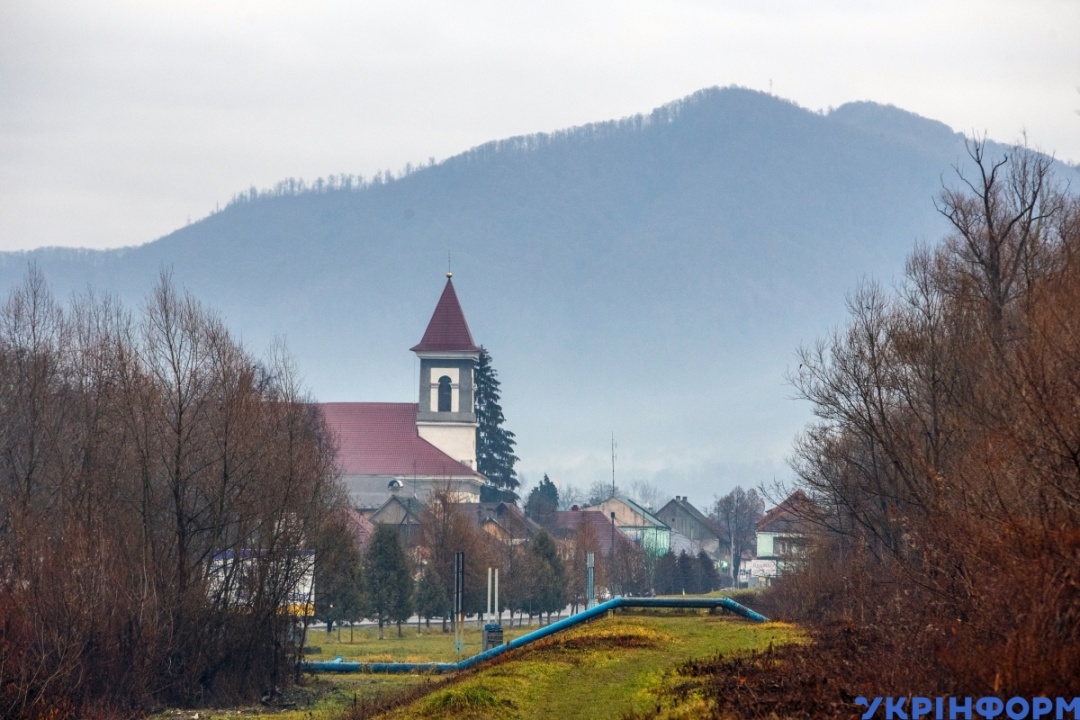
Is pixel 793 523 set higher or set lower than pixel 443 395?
lower

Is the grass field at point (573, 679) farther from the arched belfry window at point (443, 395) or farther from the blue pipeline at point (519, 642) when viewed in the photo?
the arched belfry window at point (443, 395)

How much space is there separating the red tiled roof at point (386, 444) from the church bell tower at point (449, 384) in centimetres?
169

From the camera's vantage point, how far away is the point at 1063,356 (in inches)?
604

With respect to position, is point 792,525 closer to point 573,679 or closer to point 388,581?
A: point 388,581

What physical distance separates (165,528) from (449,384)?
84.9 m

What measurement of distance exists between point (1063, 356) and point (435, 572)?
158ft

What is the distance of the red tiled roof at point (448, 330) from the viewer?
111375mm

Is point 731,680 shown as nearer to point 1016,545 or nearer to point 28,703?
point 1016,545

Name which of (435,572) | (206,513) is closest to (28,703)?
(206,513)

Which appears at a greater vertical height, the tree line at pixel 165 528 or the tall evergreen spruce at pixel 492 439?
the tall evergreen spruce at pixel 492 439

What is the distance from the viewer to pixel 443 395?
373 feet

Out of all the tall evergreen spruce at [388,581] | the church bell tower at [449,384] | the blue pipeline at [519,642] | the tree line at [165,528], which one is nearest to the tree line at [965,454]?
the blue pipeline at [519,642]

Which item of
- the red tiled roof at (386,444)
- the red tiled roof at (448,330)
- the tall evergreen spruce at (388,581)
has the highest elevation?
the red tiled roof at (448,330)

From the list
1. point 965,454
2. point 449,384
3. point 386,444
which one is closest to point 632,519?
point 449,384
